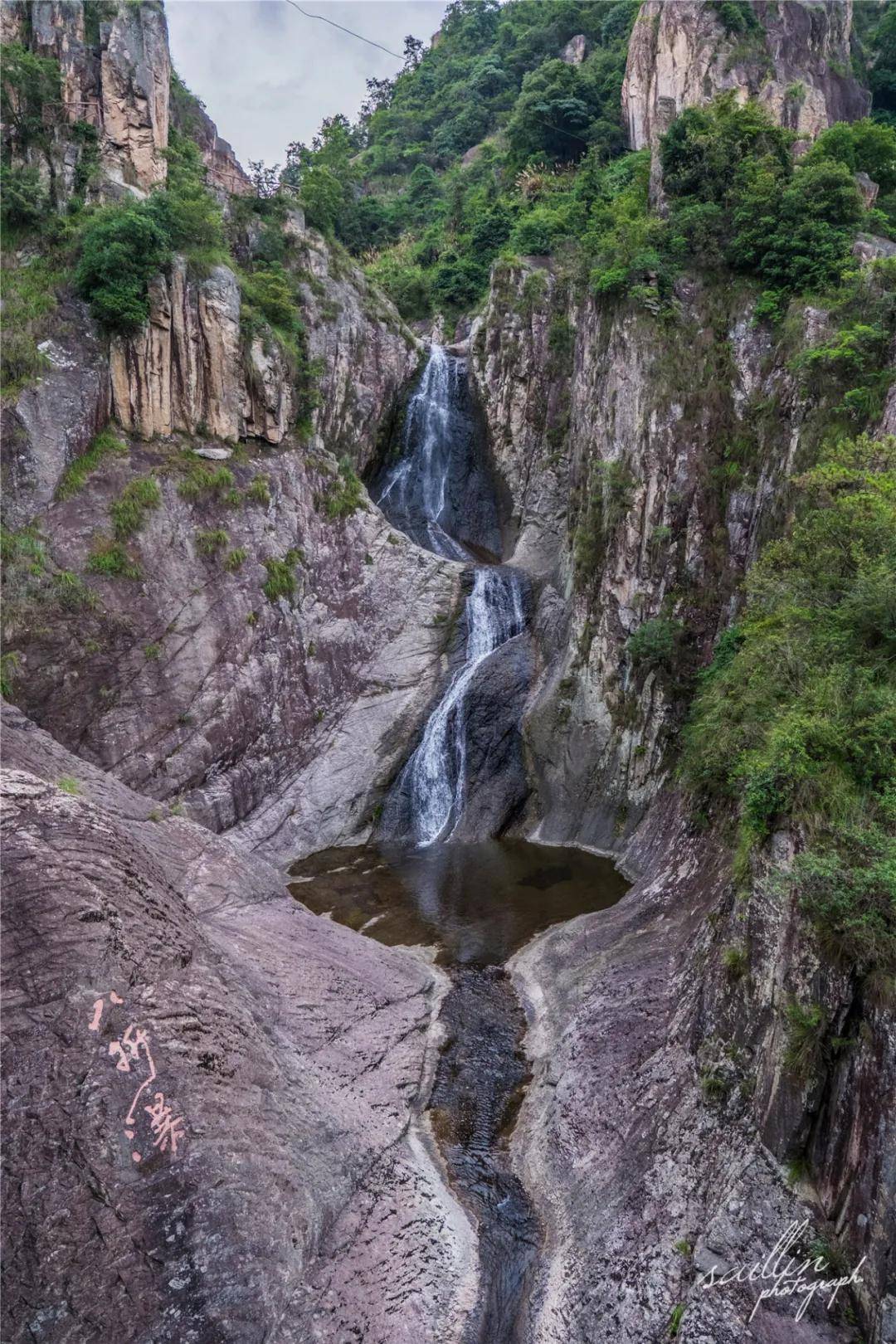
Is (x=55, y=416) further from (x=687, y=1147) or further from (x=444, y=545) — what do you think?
(x=687, y=1147)

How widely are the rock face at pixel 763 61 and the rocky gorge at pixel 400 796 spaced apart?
0.73ft

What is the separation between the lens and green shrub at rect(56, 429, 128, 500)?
1941cm

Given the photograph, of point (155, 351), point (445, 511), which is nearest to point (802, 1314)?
point (155, 351)

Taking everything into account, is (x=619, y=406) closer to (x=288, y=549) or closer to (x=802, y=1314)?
(x=288, y=549)

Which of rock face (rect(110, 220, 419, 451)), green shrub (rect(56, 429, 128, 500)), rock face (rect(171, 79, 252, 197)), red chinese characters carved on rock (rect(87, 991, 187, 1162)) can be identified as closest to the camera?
red chinese characters carved on rock (rect(87, 991, 187, 1162))

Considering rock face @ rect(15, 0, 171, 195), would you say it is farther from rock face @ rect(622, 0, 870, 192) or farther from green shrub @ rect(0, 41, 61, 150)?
rock face @ rect(622, 0, 870, 192)

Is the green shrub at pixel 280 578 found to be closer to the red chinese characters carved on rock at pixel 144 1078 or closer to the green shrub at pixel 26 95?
the green shrub at pixel 26 95

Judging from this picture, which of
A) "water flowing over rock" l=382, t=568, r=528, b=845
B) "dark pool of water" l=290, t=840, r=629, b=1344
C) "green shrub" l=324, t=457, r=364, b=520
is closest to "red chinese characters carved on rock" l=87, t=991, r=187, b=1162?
"dark pool of water" l=290, t=840, r=629, b=1344

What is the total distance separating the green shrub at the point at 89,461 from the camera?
764 inches

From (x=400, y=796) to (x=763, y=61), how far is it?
3401 centimetres

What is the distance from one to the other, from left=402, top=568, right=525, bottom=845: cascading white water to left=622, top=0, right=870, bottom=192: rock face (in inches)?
834

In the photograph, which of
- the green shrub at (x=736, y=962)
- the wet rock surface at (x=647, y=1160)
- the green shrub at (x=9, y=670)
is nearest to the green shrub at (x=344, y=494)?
the green shrub at (x=9, y=670)

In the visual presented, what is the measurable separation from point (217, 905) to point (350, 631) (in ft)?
42.0

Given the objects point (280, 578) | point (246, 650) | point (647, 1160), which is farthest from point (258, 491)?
point (647, 1160)
